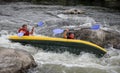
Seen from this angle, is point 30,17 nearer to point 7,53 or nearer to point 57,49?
point 57,49

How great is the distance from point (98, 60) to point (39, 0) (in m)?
21.9

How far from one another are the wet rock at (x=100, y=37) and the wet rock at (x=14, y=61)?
158 inches

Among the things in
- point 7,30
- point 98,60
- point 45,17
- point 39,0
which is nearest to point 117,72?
point 98,60

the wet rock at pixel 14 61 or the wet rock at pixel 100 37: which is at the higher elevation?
the wet rock at pixel 14 61

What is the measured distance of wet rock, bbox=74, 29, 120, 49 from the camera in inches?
432

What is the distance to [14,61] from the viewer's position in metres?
7.10

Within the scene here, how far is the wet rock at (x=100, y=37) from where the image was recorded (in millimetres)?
10977

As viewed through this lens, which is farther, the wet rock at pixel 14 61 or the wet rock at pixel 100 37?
the wet rock at pixel 100 37

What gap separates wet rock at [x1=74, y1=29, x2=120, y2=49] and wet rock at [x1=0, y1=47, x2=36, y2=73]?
4002 mm

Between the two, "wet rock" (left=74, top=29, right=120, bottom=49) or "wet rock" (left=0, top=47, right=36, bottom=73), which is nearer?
"wet rock" (left=0, top=47, right=36, bottom=73)

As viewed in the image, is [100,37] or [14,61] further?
[100,37]

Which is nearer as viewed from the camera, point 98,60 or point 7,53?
point 7,53

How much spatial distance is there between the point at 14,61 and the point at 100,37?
16.2 feet

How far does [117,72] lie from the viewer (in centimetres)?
823
